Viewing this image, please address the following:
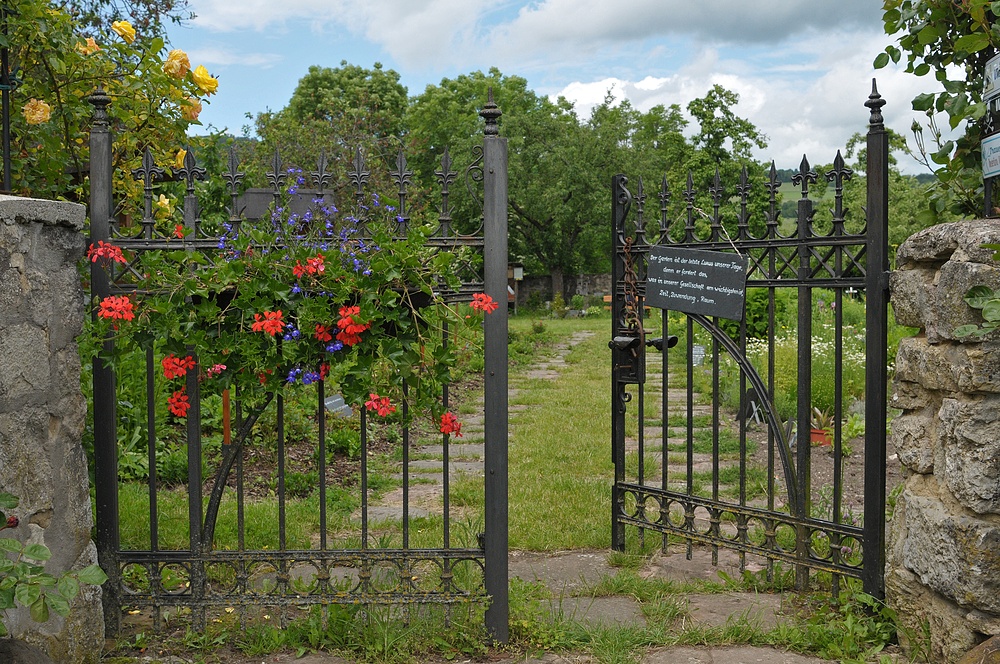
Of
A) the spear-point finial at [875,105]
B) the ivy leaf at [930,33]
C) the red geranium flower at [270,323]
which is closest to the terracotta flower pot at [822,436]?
the spear-point finial at [875,105]

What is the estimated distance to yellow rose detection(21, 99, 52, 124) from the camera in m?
3.90

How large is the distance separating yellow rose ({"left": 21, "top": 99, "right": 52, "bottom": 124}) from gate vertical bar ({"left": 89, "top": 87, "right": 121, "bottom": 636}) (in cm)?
38

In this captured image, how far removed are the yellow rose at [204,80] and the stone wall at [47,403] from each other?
1066mm

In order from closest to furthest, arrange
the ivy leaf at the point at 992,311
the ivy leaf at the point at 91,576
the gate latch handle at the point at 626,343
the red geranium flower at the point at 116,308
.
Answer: the ivy leaf at the point at 91,576, the ivy leaf at the point at 992,311, the red geranium flower at the point at 116,308, the gate latch handle at the point at 626,343

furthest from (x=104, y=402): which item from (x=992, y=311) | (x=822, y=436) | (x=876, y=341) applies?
(x=822, y=436)

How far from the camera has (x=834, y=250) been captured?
392 centimetres

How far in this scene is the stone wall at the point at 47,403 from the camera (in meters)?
3.16

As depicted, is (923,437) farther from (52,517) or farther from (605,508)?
(52,517)

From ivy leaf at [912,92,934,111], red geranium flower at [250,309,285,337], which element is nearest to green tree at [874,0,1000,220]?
ivy leaf at [912,92,934,111]

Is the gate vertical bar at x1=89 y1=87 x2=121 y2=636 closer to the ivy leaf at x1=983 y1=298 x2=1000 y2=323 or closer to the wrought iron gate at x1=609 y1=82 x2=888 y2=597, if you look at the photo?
the wrought iron gate at x1=609 y1=82 x2=888 y2=597

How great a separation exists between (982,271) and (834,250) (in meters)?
0.84

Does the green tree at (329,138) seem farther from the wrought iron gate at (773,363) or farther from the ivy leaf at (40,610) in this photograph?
the ivy leaf at (40,610)

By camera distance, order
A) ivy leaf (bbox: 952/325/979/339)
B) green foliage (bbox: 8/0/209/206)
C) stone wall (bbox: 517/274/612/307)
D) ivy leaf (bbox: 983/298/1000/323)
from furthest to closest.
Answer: stone wall (bbox: 517/274/612/307), green foliage (bbox: 8/0/209/206), ivy leaf (bbox: 952/325/979/339), ivy leaf (bbox: 983/298/1000/323)

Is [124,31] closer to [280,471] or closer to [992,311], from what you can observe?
[280,471]
